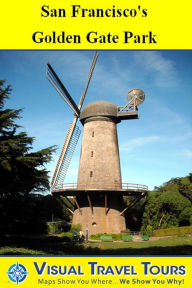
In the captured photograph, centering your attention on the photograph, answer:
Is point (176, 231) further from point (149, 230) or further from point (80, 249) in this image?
point (80, 249)

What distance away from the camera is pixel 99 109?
84.2ft

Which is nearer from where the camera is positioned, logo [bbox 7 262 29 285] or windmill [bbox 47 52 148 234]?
logo [bbox 7 262 29 285]

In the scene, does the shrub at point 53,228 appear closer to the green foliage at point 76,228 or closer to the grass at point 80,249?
the green foliage at point 76,228

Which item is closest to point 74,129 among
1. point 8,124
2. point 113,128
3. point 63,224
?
point 113,128

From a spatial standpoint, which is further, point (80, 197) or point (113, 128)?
point (113, 128)

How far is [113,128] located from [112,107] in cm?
235

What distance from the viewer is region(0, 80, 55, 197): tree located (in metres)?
13.4

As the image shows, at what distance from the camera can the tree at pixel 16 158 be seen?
1345 centimetres

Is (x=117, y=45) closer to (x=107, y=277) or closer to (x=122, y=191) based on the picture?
(x=107, y=277)

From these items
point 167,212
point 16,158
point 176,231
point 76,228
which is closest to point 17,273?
point 16,158

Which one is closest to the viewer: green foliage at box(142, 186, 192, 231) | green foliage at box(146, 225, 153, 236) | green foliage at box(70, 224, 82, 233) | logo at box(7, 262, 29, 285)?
logo at box(7, 262, 29, 285)

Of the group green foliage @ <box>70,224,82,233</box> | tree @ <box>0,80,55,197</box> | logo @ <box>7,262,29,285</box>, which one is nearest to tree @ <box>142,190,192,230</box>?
green foliage @ <box>70,224,82,233</box>

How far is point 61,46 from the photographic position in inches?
402

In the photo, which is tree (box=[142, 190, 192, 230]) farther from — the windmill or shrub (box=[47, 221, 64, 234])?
shrub (box=[47, 221, 64, 234])
